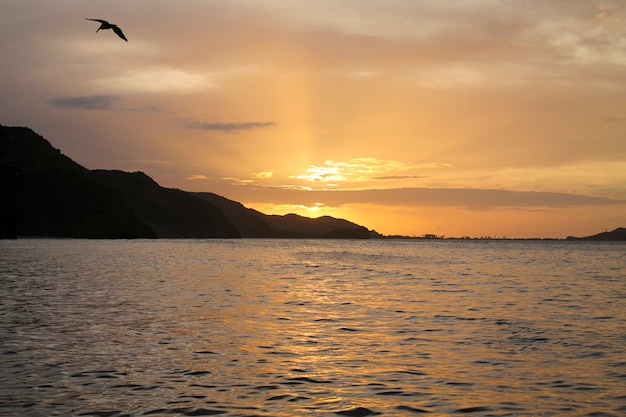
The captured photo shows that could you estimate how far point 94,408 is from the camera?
47.3 feet

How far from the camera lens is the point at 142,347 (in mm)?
22203

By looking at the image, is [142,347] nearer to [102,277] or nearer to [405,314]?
[405,314]

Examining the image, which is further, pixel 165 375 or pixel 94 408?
pixel 165 375

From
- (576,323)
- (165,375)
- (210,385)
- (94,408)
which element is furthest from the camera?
(576,323)

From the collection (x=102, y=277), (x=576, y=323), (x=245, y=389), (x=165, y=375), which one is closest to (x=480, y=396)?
(x=245, y=389)

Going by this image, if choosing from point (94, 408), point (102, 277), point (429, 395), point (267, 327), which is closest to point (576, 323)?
point (267, 327)

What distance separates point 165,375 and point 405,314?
17569 mm

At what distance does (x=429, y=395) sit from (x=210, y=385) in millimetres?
5727

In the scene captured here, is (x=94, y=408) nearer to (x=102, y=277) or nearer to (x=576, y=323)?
(x=576, y=323)

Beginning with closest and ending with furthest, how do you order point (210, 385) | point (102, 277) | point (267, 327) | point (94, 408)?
point (94, 408)
point (210, 385)
point (267, 327)
point (102, 277)

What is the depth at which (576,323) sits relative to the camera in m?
30.1

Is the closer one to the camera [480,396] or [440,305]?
[480,396]

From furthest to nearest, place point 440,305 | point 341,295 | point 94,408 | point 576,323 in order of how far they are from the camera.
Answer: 1. point 341,295
2. point 440,305
3. point 576,323
4. point 94,408

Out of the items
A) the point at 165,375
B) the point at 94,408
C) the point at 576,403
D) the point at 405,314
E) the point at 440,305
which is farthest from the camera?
the point at 440,305
